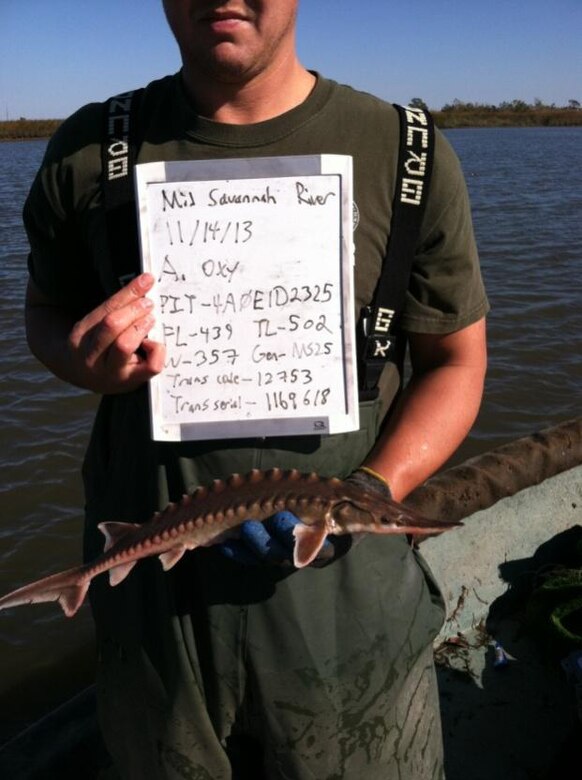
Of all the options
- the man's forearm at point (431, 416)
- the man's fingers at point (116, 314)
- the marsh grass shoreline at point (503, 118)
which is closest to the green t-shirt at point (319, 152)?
the man's forearm at point (431, 416)

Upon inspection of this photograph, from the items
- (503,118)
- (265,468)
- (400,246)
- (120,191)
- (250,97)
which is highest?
(503,118)

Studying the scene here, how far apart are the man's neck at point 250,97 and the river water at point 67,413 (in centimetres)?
361

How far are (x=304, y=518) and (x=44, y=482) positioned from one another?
16.6 ft

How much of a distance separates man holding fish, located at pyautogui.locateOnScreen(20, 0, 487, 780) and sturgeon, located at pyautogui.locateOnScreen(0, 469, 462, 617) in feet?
0.04

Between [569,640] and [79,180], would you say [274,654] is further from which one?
[569,640]

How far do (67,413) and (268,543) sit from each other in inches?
241

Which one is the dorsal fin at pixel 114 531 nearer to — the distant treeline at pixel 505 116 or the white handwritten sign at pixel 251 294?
the white handwritten sign at pixel 251 294

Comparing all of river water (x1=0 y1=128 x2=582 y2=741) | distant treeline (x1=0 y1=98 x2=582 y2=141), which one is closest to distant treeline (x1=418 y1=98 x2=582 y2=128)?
distant treeline (x1=0 y1=98 x2=582 y2=141)

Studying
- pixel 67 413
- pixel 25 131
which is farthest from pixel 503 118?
pixel 67 413

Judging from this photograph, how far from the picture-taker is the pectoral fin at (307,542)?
1541 millimetres

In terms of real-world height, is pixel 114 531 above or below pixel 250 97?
below

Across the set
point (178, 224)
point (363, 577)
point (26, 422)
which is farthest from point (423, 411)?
point (26, 422)

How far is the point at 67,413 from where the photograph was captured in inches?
292

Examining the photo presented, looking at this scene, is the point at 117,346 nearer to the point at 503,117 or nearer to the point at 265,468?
the point at 265,468
